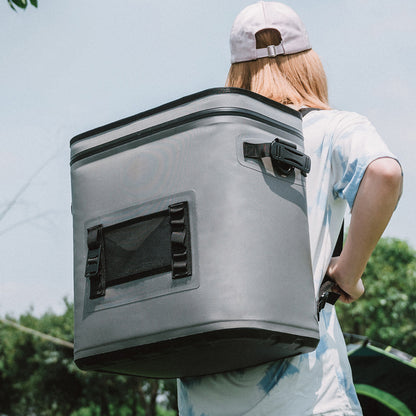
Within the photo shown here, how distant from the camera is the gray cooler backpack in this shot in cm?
146

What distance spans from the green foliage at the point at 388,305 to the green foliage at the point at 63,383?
8606 millimetres

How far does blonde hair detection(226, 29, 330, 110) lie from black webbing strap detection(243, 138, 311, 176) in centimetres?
26

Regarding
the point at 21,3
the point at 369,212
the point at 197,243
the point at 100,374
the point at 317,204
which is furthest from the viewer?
the point at 100,374

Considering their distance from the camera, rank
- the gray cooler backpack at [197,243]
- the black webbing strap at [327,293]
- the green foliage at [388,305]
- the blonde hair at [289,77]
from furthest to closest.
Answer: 1. the green foliage at [388,305]
2. the blonde hair at [289,77]
3. the black webbing strap at [327,293]
4. the gray cooler backpack at [197,243]

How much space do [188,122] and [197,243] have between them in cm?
30

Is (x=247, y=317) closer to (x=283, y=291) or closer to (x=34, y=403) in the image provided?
(x=283, y=291)

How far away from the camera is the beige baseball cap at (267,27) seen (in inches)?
73.8

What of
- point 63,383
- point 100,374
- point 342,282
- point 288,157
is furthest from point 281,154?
point 63,383

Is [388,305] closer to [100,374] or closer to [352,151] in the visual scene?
[100,374]

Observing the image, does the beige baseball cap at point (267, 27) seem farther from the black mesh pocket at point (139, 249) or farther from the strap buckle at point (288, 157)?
the black mesh pocket at point (139, 249)

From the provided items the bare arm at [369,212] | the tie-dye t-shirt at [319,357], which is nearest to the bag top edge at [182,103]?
the tie-dye t-shirt at [319,357]

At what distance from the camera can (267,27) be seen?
1.89 metres

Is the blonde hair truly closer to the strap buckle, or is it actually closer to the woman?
the woman

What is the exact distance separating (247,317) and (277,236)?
0.21 meters
